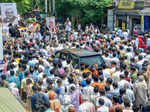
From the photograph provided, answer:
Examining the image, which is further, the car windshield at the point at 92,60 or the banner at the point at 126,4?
the banner at the point at 126,4

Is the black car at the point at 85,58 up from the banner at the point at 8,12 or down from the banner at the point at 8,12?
down

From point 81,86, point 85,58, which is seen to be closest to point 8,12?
point 85,58

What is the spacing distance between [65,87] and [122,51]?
15.9 ft

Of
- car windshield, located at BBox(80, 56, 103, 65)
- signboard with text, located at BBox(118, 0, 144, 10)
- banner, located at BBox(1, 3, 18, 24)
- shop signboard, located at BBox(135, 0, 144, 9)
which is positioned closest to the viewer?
car windshield, located at BBox(80, 56, 103, 65)

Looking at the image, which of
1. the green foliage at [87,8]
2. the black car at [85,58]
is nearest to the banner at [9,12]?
the black car at [85,58]

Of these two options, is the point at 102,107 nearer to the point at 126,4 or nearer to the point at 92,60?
the point at 92,60

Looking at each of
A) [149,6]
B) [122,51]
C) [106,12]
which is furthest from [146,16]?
[122,51]

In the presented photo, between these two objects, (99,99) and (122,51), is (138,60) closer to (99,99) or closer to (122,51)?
(122,51)

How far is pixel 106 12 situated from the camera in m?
26.6

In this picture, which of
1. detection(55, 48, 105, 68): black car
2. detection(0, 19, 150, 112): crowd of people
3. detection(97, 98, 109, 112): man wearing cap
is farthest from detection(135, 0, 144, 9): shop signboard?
detection(97, 98, 109, 112): man wearing cap

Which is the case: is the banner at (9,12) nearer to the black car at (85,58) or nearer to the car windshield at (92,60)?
the black car at (85,58)

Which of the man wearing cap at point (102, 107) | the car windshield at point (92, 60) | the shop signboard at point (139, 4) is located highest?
the shop signboard at point (139, 4)

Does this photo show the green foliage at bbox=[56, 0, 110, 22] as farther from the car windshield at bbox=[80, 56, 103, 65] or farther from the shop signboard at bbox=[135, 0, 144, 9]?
the car windshield at bbox=[80, 56, 103, 65]

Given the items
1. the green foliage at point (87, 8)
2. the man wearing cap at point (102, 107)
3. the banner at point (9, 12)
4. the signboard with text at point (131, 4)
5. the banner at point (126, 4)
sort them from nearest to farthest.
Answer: the man wearing cap at point (102, 107), the banner at point (9, 12), the signboard with text at point (131, 4), the banner at point (126, 4), the green foliage at point (87, 8)
